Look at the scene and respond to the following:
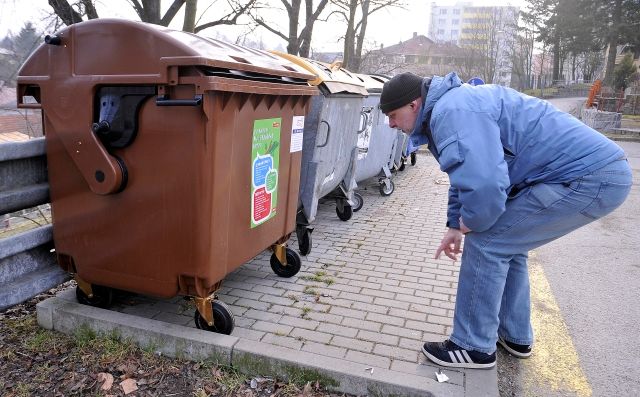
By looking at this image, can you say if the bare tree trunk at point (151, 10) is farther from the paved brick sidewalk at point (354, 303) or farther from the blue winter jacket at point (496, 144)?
the blue winter jacket at point (496, 144)

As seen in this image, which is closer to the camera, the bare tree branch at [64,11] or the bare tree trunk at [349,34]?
the bare tree branch at [64,11]

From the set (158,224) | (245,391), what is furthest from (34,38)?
(245,391)

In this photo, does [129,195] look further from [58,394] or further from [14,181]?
[58,394]

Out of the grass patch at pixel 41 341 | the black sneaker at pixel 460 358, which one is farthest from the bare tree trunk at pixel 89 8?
the black sneaker at pixel 460 358

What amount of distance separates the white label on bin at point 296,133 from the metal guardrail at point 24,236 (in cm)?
173

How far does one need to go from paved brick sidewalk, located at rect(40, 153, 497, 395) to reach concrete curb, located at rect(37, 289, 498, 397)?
3cm

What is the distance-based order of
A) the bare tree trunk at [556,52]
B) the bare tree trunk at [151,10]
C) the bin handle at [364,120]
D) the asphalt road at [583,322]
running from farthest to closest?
the bare tree trunk at [556,52] → the bare tree trunk at [151,10] → the bin handle at [364,120] → the asphalt road at [583,322]

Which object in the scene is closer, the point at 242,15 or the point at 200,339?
the point at 200,339

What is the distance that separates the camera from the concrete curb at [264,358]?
8.91 feet

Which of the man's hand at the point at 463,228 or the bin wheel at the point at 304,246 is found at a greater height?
the man's hand at the point at 463,228

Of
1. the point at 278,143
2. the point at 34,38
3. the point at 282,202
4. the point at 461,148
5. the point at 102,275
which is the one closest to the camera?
the point at 461,148

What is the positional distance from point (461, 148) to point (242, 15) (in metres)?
13.0

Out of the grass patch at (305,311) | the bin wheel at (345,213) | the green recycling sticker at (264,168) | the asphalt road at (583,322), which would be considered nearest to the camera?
the asphalt road at (583,322)

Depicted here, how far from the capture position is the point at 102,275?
10.5 ft
